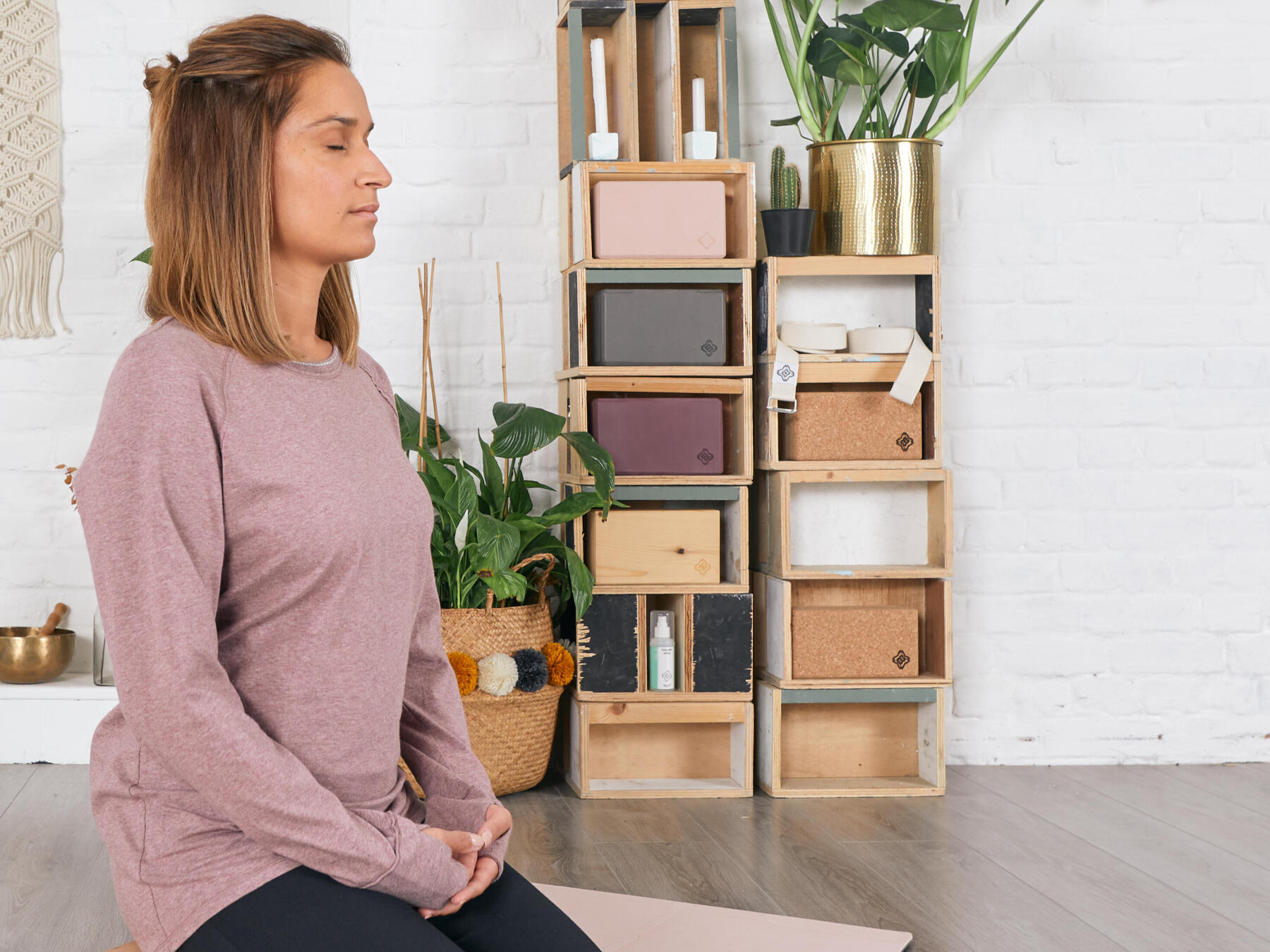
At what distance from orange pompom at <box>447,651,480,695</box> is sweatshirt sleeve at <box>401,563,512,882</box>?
1.26m

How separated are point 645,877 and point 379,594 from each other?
1.27 meters

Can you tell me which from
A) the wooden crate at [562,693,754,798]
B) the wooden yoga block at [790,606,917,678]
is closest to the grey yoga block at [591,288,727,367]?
the wooden yoga block at [790,606,917,678]

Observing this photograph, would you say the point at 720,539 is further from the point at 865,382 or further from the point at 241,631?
the point at 241,631

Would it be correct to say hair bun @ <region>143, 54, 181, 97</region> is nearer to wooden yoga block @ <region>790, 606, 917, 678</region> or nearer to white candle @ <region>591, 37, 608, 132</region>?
white candle @ <region>591, 37, 608, 132</region>

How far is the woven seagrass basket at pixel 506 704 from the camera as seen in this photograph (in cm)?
266

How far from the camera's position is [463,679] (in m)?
2.60

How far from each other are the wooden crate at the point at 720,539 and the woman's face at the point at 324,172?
1583 mm

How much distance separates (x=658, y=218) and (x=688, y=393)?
0.40 metres

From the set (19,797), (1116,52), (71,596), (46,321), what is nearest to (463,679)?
(19,797)

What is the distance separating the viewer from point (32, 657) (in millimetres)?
2957

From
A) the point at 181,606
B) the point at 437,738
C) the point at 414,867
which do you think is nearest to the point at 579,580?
the point at 437,738

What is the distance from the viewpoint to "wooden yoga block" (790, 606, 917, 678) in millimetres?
2773

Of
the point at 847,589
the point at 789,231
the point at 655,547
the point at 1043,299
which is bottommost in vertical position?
the point at 847,589

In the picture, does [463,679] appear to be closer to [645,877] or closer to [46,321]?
[645,877]
